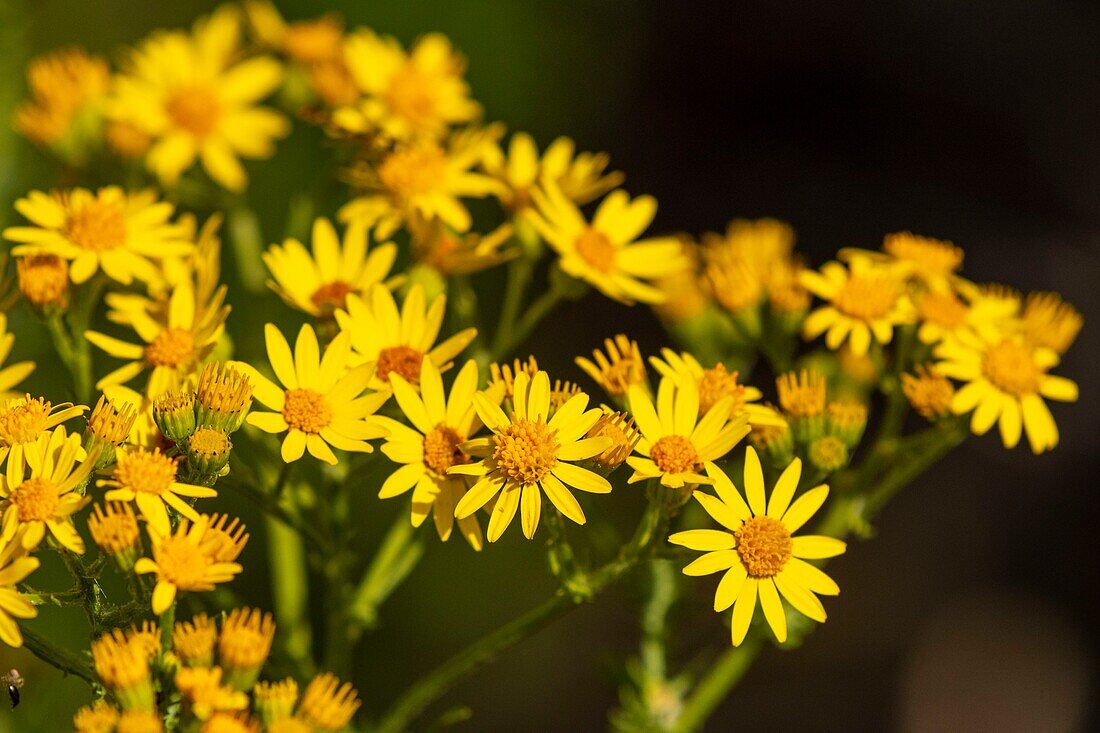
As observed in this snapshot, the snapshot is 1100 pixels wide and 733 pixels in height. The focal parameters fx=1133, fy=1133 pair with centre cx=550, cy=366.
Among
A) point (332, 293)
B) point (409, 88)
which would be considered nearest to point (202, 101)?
point (409, 88)

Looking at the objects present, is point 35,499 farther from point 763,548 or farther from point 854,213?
point 854,213

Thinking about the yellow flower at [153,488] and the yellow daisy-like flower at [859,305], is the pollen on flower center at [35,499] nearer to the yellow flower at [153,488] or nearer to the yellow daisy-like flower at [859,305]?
the yellow flower at [153,488]

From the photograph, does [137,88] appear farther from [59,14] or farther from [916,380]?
[916,380]

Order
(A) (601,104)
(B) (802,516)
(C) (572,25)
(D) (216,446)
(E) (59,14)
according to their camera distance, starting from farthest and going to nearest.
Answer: (A) (601,104) < (C) (572,25) < (E) (59,14) < (B) (802,516) < (D) (216,446)

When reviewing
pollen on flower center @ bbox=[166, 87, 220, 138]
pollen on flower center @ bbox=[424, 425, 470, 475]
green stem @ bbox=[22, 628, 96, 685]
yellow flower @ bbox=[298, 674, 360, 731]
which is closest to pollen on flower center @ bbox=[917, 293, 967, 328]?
pollen on flower center @ bbox=[424, 425, 470, 475]

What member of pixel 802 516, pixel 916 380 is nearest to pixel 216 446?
pixel 802 516

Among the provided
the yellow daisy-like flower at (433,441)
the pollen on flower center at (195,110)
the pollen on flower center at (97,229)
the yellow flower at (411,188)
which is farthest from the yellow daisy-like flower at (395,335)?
the pollen on flower center at (195,110)
